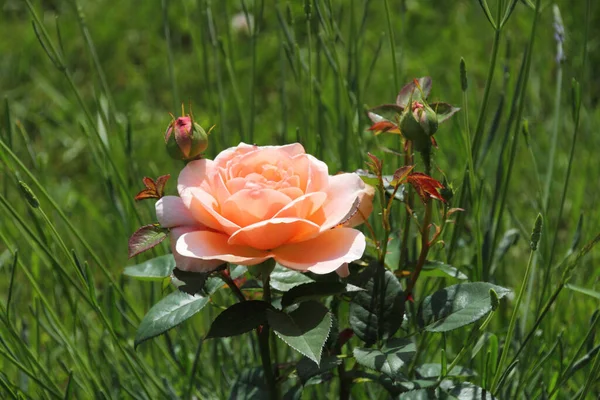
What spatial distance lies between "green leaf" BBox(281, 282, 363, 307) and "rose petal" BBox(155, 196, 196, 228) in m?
0.10

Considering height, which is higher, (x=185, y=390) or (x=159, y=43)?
(x=159, y=43)

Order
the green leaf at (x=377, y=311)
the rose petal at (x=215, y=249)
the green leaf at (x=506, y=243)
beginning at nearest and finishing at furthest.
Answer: the rose petal at (x=215, y=249) < the green leaf at (x=377, y=311) < the green leaf at (x=506, y=243)

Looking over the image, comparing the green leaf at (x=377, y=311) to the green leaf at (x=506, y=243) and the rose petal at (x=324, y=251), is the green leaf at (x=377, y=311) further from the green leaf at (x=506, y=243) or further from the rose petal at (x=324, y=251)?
the green leaf at (x=506, y=243)

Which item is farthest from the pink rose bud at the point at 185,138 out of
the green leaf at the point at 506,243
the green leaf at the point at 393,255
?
the green leaf at the point at 506,243

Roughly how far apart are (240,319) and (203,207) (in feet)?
0.31

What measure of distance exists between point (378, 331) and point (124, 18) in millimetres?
1636

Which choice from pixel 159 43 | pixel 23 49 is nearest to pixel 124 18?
pixel 159 43

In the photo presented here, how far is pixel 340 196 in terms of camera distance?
64 cm

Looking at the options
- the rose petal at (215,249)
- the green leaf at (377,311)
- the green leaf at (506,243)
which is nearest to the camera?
the rose petal at (215,249)

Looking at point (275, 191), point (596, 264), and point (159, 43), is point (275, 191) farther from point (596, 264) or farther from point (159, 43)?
point (159, 43)

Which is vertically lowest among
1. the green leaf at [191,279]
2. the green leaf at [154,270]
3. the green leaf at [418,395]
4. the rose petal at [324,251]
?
the green leaf at [418,395]

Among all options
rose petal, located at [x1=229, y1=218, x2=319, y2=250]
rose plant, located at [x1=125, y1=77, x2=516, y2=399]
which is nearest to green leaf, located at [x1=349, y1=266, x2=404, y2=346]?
rose plant, located at [x1=125, y1=77, x2=516, y2=399]

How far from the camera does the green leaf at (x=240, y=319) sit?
66 cm

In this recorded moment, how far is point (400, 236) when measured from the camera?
2.74 ft
